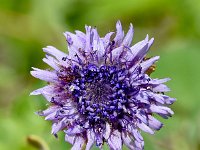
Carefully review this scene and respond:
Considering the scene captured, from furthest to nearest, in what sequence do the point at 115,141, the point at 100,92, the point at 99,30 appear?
the point at 99,30
the point at 100,92
the point at 115,141

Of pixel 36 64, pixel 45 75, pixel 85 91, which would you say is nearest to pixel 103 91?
Result: pixel 85 91

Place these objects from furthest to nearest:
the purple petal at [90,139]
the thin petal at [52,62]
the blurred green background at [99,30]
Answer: the blurred green background at [99,30], the thin petal at [52,62], the purple petal at [90,139]

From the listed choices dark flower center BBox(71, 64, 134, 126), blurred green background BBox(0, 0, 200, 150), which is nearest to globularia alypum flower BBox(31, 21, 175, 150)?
dark flower center BBox(71, 64, 134, 126)

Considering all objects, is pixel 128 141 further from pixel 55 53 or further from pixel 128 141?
pixel 55 53

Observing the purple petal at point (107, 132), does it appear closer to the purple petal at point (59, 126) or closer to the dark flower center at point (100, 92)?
the dark flower center at point (100, 92)

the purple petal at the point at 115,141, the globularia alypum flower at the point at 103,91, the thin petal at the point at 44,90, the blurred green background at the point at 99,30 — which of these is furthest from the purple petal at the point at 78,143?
the blurred green background at the point at 99,30

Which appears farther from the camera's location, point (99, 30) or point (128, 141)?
point (99, 30)

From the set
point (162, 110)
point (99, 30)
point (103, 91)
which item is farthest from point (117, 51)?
point (99, 30)

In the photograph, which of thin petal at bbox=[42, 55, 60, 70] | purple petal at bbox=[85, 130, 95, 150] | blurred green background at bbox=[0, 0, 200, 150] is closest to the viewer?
purple petal at bbox=[85, 130, 95, 150]

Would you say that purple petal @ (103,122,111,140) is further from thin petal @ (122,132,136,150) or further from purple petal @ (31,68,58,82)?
purple petal @ (31,68,58,82)
